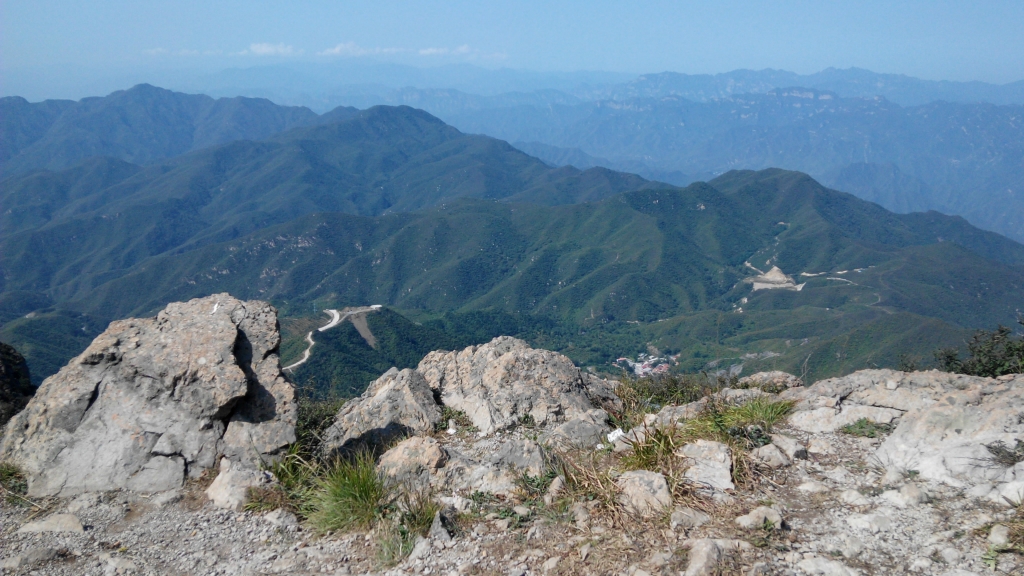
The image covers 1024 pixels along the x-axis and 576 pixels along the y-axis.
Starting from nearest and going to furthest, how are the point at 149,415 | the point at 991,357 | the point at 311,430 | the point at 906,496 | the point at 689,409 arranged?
the point at 906,496
the point at 149,415
the point at 689,409
the point at 311,430
the point at 991,357

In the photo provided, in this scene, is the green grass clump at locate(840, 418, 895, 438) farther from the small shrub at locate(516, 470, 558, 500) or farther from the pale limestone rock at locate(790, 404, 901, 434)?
the small shrub at locate(516, 470, 558, 500)

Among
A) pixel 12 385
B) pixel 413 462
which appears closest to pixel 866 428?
pixel 413 462

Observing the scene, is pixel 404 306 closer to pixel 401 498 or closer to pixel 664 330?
pixel 664 330

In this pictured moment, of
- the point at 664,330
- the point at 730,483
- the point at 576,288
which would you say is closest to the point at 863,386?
the point at 730,483

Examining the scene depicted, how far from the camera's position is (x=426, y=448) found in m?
9.09

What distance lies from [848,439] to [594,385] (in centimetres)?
550

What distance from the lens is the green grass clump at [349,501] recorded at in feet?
23.9

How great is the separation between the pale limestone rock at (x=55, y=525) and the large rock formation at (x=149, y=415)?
26.7 inches

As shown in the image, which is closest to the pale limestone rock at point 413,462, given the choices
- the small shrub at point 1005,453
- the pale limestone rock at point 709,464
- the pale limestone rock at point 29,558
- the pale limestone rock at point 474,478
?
the pale limestone rock at point 474,478

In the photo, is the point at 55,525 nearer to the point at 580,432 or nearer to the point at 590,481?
the point at 590,481

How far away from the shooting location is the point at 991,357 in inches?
726

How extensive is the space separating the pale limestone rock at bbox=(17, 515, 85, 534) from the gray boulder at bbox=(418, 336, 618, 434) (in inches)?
237

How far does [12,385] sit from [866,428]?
47.8 ft

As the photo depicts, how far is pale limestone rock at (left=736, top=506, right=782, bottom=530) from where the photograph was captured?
6.53 meters
